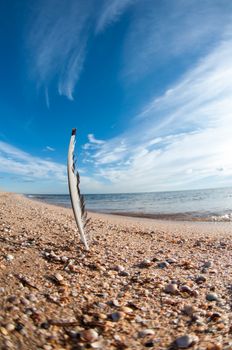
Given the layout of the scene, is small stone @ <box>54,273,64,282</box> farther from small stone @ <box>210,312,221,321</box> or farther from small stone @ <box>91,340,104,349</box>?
small stone @ <box>210,312,221,321</box>

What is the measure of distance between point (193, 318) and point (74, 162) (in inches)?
148

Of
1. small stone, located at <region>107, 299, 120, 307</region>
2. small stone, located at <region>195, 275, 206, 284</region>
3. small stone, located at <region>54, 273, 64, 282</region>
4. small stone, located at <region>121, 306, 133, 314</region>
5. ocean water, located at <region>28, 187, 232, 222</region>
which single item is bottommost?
ocean water, located at <region>28, 187, 232, 222</region>

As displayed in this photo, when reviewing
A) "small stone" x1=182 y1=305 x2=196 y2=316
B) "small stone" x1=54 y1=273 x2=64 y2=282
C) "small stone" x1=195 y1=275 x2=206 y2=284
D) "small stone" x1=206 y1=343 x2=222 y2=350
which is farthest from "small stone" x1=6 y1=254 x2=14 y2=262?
"small stone" x1=206 y1=343 x2=222 y2=350

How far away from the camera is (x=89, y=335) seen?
2695 millimetres

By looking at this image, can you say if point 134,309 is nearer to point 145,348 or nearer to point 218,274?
point 145,348

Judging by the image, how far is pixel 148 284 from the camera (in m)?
4.21

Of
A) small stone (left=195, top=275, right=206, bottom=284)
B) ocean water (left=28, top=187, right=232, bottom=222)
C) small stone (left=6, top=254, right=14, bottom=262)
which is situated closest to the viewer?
small stone (left=195, top=275, right=206, bottom=284)

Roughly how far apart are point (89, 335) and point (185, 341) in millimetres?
964

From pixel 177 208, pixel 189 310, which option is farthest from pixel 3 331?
pixel 177 208

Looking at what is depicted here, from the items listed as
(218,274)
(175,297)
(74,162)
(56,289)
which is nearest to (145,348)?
(175,297)

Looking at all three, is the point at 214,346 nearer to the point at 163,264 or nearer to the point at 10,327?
the point at 10,327

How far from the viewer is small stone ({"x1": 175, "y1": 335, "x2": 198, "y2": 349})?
2562 millimetres

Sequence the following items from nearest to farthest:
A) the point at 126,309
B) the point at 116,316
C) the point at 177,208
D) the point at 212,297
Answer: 1. the point at 116,316
2. the point at 126,309
3. the point at 212,297
4. the point at 177,208

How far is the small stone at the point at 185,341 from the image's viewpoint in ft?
8.41
